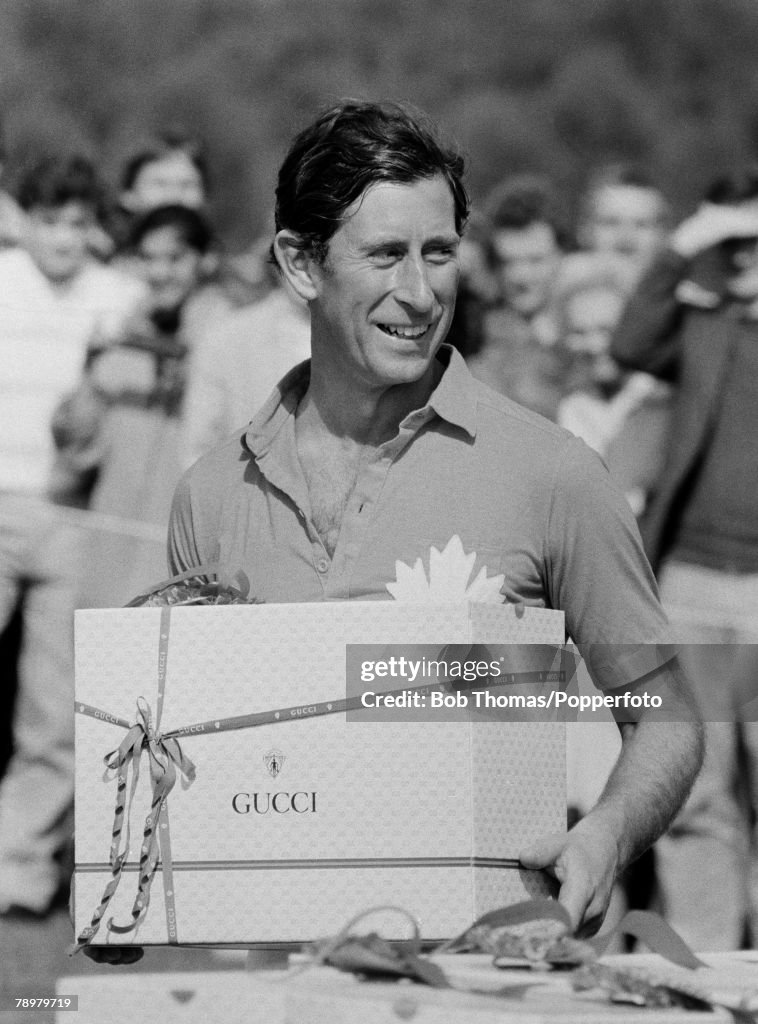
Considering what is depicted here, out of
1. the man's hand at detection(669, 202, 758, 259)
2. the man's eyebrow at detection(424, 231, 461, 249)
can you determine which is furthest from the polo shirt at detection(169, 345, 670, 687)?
the man's hand at detection(669, 202, 758, 259)

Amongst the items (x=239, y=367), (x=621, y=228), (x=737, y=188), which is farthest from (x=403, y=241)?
(x=621, y=228)

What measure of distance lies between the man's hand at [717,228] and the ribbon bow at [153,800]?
13.6 feet

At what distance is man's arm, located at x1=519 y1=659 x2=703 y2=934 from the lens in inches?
107

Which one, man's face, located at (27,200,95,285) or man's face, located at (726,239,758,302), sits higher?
man's face, located at (27,200,95,285)

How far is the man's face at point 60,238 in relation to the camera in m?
6.89

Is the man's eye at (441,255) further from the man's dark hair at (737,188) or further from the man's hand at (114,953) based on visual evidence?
the man's dark hair at (737,188)

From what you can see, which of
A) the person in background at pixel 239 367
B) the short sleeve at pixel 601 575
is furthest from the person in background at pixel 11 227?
the short sleeve at pixel 601 575

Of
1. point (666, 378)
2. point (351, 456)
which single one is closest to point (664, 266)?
point (666, 378)

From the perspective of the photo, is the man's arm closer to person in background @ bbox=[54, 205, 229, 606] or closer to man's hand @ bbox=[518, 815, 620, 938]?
man's hand @ bbox=[518, 815, 620, 938]

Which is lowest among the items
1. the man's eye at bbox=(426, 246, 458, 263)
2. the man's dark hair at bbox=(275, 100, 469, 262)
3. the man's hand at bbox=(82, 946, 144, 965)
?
the man's hand at bbox=(82, 946, 144, 965)

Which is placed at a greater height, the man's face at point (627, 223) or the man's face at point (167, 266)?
the man's face at point (627, 223)

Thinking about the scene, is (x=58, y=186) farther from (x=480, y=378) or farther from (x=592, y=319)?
(x=592, y=319)

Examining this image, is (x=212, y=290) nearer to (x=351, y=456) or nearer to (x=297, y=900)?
(x=351, y=456)

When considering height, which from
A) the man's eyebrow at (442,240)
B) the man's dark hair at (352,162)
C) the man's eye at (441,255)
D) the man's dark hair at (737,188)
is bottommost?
A: the man's eye at (441,255)
